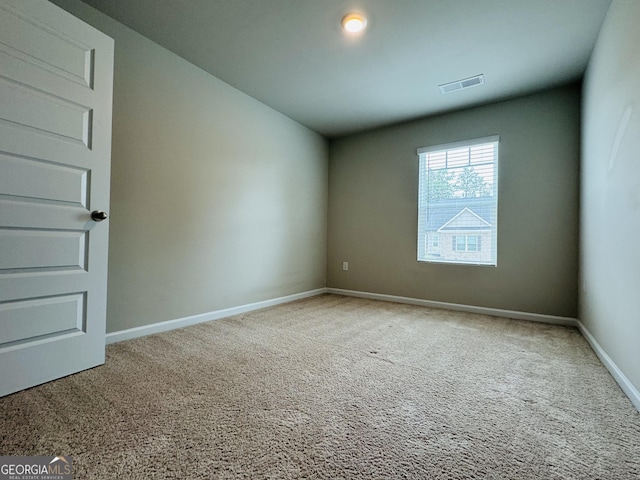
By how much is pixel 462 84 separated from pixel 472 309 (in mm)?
2433

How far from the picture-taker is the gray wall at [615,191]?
158cm

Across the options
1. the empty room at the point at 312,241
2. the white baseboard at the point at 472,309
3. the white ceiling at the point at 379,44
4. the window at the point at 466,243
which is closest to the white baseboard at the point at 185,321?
the empty room at the point at 312,241

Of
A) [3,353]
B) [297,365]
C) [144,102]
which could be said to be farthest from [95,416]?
[144,102]

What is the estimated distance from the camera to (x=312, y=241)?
4.39 meters

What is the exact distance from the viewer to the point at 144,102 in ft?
8.01

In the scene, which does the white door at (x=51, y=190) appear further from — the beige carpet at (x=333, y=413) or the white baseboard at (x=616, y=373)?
the white baseboard at (x=616, y=373)

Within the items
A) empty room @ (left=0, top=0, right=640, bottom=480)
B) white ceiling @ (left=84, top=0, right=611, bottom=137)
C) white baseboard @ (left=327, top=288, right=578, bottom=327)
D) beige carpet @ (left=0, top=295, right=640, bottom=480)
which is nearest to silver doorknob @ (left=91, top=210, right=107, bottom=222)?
empty room @ (left=0, top=0, right=640, bottom=480)

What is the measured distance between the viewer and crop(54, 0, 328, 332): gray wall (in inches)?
91.4

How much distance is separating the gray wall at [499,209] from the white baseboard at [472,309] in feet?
0.17

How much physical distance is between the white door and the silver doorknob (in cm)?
2

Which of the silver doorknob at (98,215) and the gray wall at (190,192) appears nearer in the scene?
the silver doorknob at (98,215)

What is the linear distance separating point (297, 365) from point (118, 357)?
3.90 ft

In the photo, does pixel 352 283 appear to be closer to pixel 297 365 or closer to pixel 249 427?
pixel 297 365

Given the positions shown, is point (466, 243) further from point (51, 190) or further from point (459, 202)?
point (51, 190)
